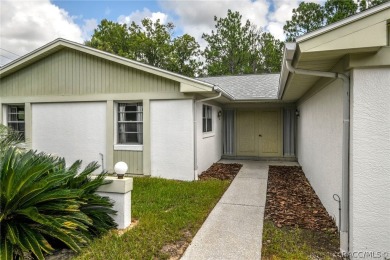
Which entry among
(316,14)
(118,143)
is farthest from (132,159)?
(316,14)

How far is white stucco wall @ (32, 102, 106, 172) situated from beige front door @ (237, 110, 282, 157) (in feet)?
20.7

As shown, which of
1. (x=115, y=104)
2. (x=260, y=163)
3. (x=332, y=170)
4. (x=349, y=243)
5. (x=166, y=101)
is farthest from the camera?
(x=260, y=163)

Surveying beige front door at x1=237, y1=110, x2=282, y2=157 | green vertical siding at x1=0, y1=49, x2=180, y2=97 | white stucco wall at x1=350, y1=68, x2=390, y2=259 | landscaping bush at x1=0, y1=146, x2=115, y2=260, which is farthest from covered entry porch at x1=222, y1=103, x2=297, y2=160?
landscaping bush at x1=0, y1=146, x2=115, y2=260

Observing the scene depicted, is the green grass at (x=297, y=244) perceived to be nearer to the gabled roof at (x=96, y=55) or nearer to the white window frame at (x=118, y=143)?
the gabled roof at (x=96, y=55)

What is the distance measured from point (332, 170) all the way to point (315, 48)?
2.29 meters

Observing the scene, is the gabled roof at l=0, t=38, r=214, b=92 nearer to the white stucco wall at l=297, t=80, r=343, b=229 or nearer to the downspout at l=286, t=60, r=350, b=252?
the white stucco wall at l=297, t=80, r=343, b=229

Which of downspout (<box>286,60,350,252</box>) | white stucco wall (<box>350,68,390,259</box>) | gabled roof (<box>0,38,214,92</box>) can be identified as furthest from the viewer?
gabled roof (<box>0,38,214,92</box>)

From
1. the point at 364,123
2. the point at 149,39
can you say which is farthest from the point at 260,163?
the point at 149,39

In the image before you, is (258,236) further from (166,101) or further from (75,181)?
(166,101)

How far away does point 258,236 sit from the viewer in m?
3.81

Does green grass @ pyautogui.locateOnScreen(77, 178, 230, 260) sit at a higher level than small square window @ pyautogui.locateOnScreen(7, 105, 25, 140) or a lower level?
lower

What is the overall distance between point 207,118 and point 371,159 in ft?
21.6

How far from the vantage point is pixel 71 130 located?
853 centimetres

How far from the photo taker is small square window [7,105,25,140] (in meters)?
9.29
